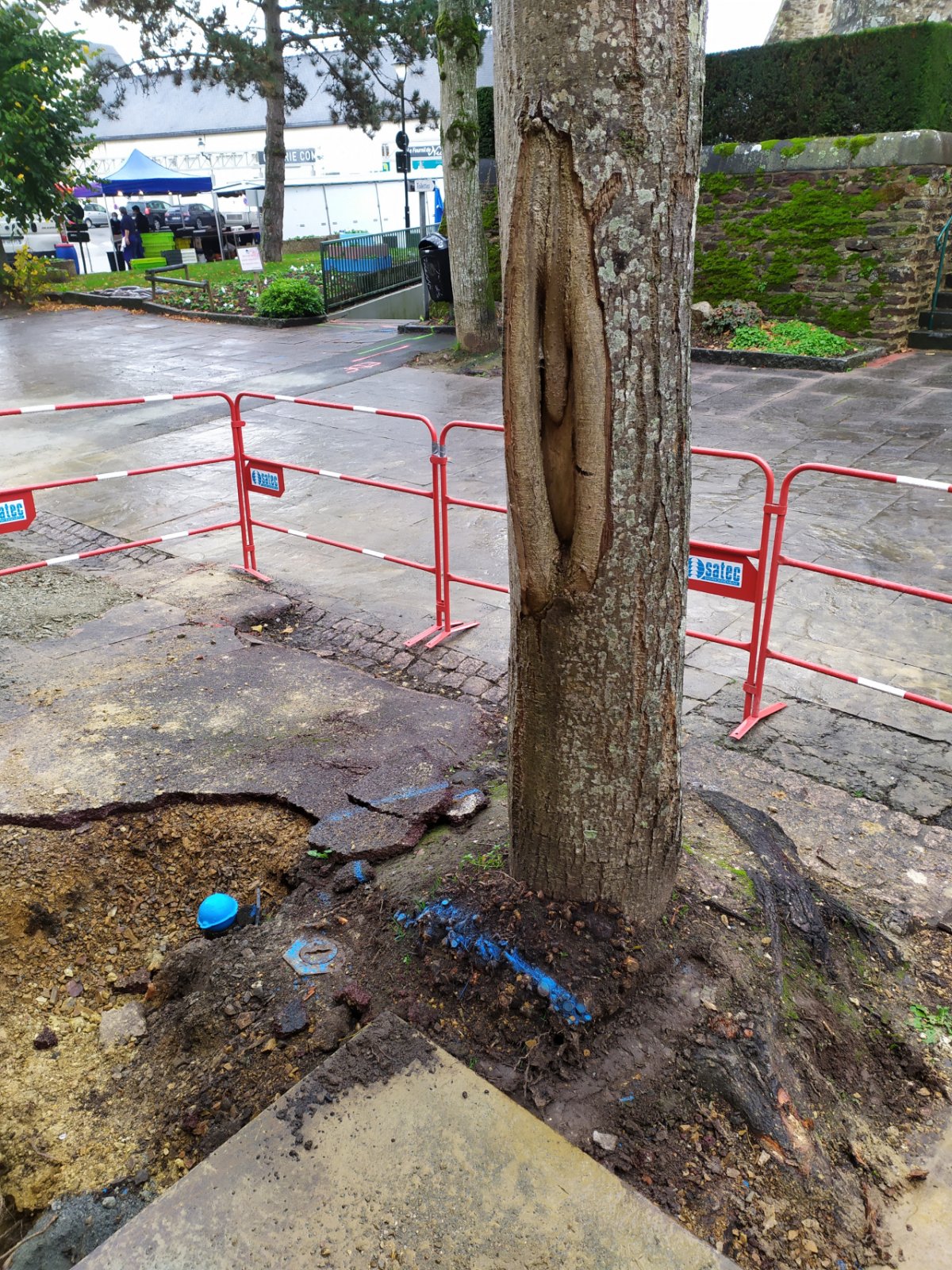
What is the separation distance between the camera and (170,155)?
6638 cm

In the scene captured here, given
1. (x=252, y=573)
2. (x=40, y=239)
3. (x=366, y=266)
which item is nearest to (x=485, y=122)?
(x=366, y=266)

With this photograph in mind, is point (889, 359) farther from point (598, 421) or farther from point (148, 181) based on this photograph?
point (148, 181)

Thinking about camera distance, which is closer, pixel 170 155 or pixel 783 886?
pixel 783 886

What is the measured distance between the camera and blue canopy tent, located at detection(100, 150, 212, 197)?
111 ft

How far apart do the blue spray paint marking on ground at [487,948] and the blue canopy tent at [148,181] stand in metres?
36.2

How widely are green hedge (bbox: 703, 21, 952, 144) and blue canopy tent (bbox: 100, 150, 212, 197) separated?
25051 mm

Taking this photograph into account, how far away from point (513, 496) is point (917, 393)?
1041cm

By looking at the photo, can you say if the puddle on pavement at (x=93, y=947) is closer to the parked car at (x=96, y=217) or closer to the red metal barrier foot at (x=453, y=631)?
the red metal barrier foot at (x=453, y=631)

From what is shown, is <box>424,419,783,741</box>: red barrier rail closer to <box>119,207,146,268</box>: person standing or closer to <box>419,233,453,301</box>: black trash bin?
<box>419,233,453,301</box>: black trash bin

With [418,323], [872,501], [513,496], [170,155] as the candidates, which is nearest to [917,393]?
[872,501]

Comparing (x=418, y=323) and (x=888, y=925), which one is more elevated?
(x=418, y=323)

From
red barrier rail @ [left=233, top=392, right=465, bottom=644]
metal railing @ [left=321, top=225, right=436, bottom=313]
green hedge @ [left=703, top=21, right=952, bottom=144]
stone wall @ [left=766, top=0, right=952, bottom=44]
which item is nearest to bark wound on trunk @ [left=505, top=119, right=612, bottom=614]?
red barrier rail @ [left=233, top=392, right=465, bottom=644]

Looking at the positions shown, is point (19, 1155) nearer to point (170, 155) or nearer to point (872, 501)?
point (872, 501)

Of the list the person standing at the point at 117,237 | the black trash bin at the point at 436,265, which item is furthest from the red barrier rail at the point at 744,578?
the person standing at the point at 117,237
